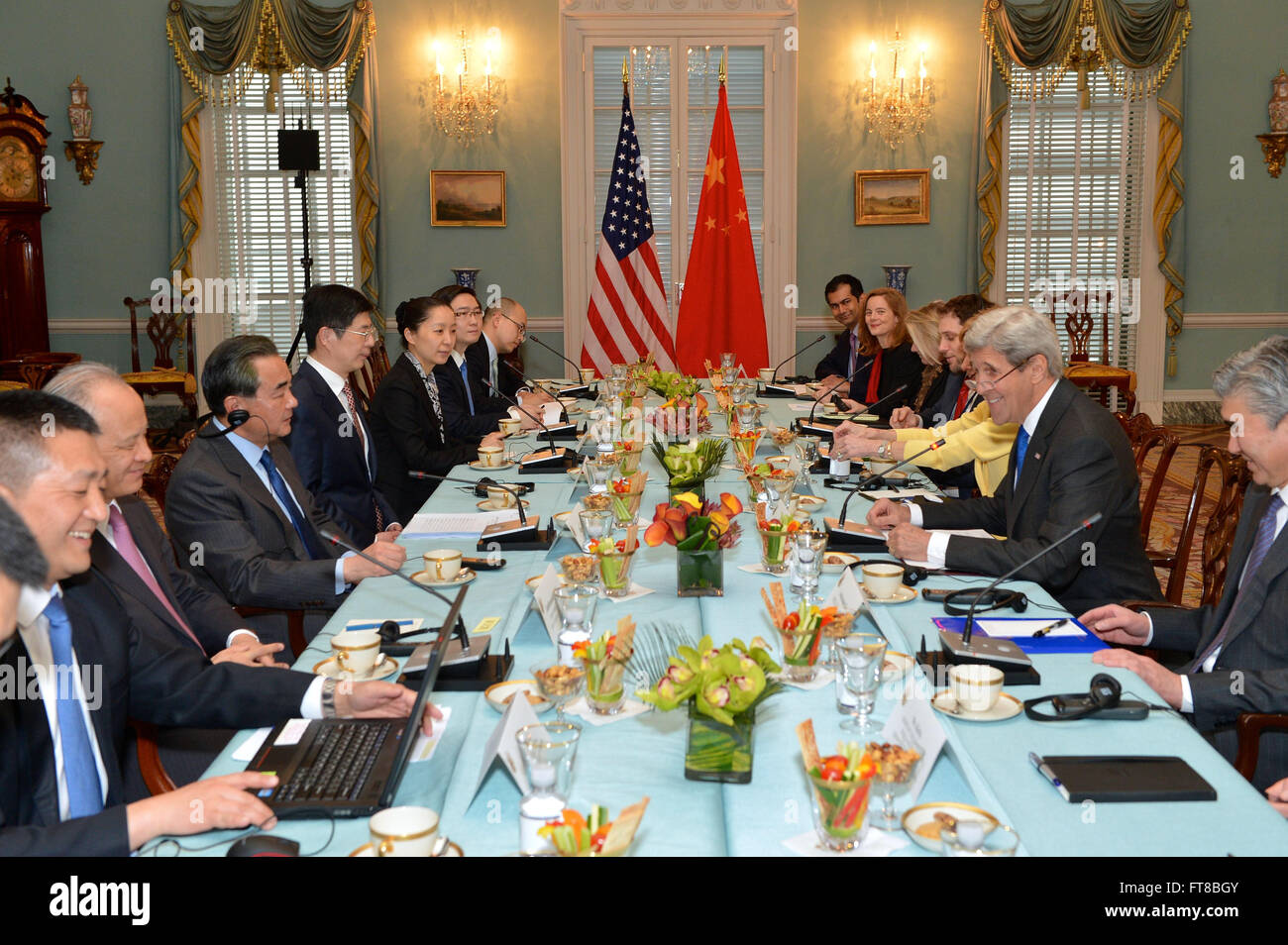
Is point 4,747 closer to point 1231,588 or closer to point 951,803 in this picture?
point 951,803

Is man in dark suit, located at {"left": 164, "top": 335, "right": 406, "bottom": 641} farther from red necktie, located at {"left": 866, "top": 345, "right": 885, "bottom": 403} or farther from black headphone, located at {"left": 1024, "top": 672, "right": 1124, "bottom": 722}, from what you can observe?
red necktie, located at {"left": 866, "top": 345, "right": 885, "bottom": 403}

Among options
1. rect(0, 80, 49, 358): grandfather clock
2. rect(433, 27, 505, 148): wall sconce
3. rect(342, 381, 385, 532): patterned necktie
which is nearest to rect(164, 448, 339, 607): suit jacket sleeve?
rect(342, 381, 385, 532): patterned necktie

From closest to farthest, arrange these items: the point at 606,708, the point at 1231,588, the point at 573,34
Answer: the point at 606,708
the point at 1231,588
the point at 573,34

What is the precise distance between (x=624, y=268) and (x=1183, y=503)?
158 inches

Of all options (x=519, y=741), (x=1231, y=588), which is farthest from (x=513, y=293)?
(x=519, y=741)

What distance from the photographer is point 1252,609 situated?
2328 millimetres

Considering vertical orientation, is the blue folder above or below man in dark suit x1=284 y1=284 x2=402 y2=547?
below

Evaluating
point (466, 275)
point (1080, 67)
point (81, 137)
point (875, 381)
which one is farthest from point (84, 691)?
point (1080, 67)

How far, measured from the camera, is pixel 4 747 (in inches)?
68.7

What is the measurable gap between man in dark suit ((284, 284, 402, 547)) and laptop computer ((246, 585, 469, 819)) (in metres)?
2.08

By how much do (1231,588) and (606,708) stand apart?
4.76 ft

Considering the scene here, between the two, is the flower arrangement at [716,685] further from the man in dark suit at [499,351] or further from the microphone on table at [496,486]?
the man in dark suit at [499,351]

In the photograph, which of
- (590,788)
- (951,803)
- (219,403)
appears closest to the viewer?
(951,803)

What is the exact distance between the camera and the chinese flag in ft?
28.5
